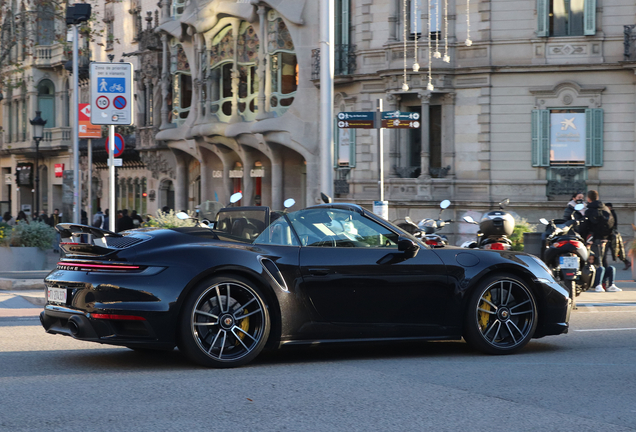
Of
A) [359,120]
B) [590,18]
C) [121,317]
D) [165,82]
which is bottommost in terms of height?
[121,317]

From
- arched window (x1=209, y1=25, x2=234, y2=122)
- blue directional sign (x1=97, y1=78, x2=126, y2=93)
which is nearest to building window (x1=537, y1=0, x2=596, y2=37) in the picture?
arched window (x1=209, y1=25, x2=234, y2=122)

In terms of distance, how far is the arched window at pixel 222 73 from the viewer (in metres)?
35.4

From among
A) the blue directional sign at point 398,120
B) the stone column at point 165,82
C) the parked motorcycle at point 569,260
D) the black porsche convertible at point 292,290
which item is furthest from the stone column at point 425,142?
the black porsche convertible at point 292,290

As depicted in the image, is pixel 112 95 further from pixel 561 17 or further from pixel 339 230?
pixel 561 17

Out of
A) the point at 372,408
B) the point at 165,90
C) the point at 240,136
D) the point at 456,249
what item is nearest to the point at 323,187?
the point at 456,249

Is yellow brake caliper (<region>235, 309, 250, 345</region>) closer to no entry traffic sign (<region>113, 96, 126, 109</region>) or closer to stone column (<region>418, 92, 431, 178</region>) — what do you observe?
no entry traffic sign (<region>113, 96, 126, 109</region>)

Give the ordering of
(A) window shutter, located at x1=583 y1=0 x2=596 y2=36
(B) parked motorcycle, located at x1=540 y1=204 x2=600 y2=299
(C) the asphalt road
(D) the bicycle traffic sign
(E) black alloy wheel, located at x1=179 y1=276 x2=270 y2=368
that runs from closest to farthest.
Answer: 1. (C) the asphalt road
2. (E) black alloy wheel, located at x1=179 y1=276 x2=270 y2=368
3. (B) parked motorcycle, located at x1=540 y1=204 x2=600 y2=299
4. (D) the bicycle traffic sign
5. (A) window shutter, located at x1=583 y1=0 x2=596 y2=36

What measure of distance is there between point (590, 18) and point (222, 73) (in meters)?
14.1

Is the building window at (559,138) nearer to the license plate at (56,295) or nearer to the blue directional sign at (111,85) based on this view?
the blue directional sign at (111,85)

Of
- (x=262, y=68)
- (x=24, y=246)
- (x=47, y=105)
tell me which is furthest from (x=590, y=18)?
(x=47, y=105)

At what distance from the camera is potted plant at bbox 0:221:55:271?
64.4ft

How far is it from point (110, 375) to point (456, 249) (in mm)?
3026

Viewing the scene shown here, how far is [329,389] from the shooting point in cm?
659

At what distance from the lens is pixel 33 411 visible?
228 inches
